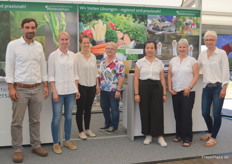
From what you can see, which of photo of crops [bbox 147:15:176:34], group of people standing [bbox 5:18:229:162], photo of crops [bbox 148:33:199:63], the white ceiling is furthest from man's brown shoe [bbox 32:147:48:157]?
the white ceiling

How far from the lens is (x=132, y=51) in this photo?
4.91 m

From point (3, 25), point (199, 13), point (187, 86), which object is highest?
point (199, 13)

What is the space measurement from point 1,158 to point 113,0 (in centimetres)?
423

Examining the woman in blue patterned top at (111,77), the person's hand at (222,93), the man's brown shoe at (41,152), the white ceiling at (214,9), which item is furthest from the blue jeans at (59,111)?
the white ceiling at (214,9)

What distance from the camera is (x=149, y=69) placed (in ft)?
10.3

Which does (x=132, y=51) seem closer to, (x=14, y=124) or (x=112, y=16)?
(x=112, y=16)

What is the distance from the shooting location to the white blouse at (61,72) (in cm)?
275

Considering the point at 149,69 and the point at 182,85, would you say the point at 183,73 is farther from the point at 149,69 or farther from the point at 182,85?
the point at 149,69

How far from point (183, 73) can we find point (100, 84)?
1239 millimetres

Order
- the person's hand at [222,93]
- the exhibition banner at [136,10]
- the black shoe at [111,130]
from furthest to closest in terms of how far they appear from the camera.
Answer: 1. the exhibition banner at [136,10]
2. the black shoe at [111,130]
3. the person's hand at [222,93]

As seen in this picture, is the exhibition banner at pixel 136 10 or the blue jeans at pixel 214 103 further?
the exhibition banner at pixel 136 10

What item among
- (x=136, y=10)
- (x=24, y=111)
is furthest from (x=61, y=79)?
(x=136, y=10)

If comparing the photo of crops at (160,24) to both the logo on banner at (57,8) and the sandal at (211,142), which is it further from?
the sandal at (211,142)

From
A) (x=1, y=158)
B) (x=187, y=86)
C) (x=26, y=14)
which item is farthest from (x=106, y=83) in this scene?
(x=26, y=14)
